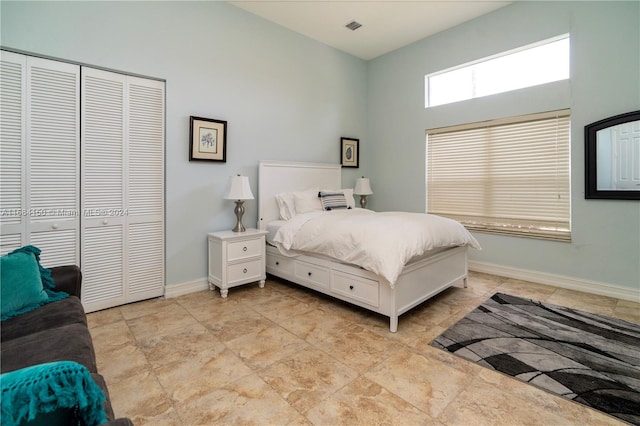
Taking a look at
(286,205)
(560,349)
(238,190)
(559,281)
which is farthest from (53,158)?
(559,281)

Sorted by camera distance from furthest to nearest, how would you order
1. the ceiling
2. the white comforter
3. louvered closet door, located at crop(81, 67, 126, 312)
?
the ceiling < louvered closet door, located at crop(81, 67, 126, 312) < the white comforter

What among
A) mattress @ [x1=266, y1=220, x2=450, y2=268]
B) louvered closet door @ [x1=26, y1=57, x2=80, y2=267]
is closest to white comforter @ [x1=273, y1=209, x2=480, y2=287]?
mattress @ [x1=266, y1=220, x2=450, y2=268]

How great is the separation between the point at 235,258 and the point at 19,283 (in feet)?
5.58

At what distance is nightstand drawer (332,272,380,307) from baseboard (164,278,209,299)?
60.3 inches

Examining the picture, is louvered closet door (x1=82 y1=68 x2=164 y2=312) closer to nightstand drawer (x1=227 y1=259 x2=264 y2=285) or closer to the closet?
the closet

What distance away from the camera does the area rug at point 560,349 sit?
1.67m

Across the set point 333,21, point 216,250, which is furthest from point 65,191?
point 333,21

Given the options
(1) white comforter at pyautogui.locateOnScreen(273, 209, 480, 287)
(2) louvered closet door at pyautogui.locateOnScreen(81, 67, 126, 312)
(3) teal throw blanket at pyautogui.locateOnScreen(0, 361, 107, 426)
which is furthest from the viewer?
(2) louvered closet door at pyautogui.locateOnScreen(81, 67, 126, 312)

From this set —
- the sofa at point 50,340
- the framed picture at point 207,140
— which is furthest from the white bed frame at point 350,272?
the sofa at point 50,340

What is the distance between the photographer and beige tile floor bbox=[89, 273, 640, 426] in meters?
1.50

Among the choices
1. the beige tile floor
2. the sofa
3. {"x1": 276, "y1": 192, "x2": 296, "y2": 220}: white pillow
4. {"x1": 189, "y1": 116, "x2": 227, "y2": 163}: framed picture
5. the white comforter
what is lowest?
the beige tile floor

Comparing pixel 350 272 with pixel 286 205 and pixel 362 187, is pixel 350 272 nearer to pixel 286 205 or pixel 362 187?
pixel 286 205

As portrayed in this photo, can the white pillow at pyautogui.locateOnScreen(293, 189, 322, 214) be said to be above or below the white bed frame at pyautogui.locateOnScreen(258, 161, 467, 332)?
above

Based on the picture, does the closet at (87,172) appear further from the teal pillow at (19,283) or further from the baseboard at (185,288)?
the teal pillow at (19,283)
